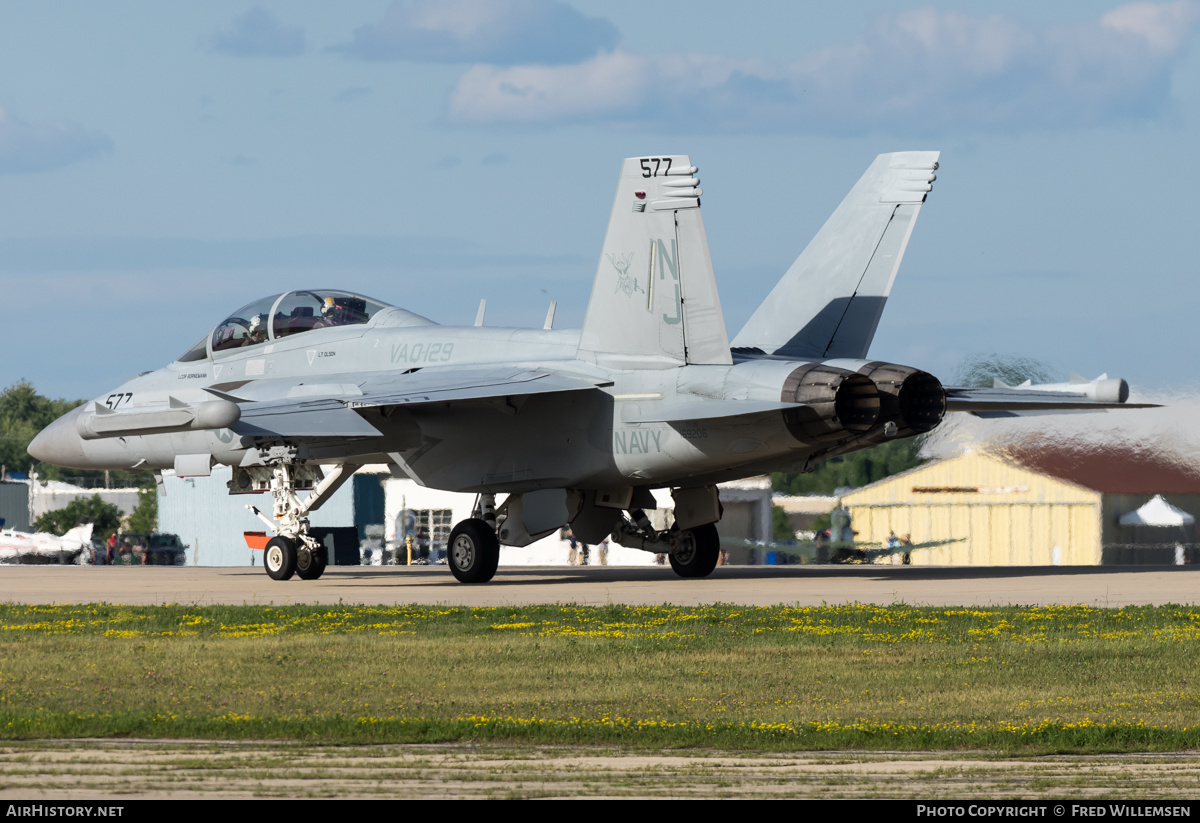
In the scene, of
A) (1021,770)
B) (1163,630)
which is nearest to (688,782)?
(1021,770)

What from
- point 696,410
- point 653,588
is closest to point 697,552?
point 653,588

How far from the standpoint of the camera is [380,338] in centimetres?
2300

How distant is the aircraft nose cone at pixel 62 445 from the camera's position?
24703 mm

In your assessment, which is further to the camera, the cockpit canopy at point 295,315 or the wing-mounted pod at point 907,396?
the cockpit canopy at point 295,315

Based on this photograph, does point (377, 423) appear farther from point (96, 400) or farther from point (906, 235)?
point (906, 235)

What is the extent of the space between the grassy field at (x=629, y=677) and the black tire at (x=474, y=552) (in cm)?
546

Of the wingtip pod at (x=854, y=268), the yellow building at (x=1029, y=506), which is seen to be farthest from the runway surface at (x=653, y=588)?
the yellow building at (x=1029, y=506)

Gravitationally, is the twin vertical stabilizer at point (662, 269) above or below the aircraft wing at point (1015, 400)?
above

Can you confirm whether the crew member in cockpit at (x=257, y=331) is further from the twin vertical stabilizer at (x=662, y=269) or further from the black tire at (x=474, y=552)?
the twin vertical stabilizer at (x=662, y=269)

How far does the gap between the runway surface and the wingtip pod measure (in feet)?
11.8

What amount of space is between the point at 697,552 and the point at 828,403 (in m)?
5.81

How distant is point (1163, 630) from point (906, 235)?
10.0 metres

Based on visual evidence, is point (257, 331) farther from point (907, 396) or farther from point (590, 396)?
point (907, 396)

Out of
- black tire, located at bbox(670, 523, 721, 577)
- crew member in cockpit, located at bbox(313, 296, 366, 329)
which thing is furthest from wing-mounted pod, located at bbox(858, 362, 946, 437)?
crew member in cockpit, located at bbox(313, 296, 366, 329)
